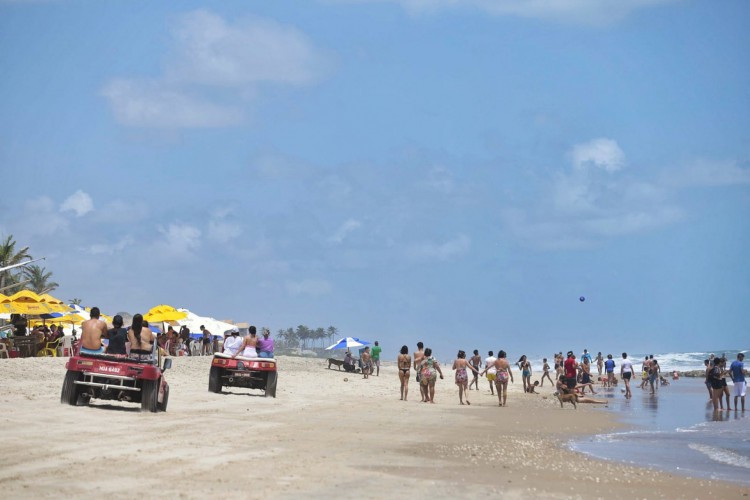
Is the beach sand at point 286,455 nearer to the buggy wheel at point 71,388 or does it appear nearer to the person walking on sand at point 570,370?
the buggy wheel at point 71,388

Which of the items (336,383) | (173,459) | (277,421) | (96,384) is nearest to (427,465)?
(173,459)

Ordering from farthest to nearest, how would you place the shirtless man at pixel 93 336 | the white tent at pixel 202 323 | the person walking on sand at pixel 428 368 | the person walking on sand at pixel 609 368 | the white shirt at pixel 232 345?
the white tent at pixel 202 323 < the person walking on sand at pixel 609 368 < the person walking on sand at pixel 428 368 < the white shirt at pixel 232 345 < the shirtless man at pixel 93 336

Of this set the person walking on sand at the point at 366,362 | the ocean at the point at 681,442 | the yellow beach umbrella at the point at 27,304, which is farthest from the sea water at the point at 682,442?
the yellow beach umbrella at the point at 27,304

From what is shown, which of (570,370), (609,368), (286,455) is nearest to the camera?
(286,455)

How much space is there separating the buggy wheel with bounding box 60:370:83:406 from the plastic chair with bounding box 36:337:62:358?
19313 mm

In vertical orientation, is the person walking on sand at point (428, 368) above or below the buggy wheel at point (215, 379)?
above

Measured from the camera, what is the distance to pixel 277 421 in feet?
57.6

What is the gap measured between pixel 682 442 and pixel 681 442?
30 mm

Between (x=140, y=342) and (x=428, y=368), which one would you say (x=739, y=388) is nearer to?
(x=428, y=368)

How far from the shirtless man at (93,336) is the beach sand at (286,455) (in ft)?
3.52

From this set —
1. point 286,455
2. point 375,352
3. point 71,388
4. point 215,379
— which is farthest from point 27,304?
point 286,455

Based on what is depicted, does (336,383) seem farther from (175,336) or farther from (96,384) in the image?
(96,384)

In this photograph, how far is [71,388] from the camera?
16781 mm

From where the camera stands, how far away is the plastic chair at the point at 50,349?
35188 mm
